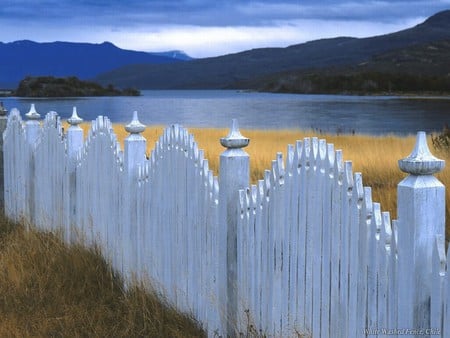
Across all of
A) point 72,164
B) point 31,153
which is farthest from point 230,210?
point 31,153

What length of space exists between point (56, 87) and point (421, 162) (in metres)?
124

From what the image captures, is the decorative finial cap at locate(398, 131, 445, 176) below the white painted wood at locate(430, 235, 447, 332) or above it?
above

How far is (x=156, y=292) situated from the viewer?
5.60 m

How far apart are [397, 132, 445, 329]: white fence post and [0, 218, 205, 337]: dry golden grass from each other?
2158 mm

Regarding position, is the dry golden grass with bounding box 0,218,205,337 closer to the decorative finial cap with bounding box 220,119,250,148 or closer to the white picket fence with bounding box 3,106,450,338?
the white picket fence with bounding box 3,106,450,338

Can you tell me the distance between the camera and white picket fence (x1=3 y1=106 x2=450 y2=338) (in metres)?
2.83

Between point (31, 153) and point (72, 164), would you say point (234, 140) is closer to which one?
point (72, 164)

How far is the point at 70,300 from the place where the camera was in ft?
19.2

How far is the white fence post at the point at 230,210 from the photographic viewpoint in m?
4.42

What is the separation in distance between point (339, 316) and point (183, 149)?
1.94m

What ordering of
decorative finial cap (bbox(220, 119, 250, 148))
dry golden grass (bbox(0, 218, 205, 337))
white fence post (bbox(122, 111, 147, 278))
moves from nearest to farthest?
decorative finial cap (bbox(220, 119, 250, 148)), dry golden grass (bbox(0, 218, 205, 337)), white fence post (bbox(122, 111, 147, 278))

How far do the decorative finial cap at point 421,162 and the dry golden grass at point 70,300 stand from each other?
2.33 metres

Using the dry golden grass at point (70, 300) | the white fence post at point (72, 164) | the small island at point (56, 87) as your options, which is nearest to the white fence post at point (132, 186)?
the dry golden grass at point (70, 300)

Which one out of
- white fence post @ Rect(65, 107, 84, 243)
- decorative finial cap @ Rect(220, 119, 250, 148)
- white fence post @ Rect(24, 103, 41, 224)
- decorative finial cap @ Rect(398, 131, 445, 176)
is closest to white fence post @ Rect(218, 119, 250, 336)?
decorative finial cap @ Rect(220, 119, 250, 148)
